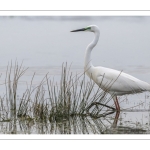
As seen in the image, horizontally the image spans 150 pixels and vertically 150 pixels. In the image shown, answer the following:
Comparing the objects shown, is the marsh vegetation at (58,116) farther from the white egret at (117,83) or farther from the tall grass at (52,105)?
the white egret at (117,83)

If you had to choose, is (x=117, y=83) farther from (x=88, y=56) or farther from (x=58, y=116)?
(x=58, y=116)

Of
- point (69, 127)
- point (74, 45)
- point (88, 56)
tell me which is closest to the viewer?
point (69, 127)

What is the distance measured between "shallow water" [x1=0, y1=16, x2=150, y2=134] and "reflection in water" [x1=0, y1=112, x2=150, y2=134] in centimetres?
104

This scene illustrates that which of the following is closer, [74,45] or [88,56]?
[88,56]

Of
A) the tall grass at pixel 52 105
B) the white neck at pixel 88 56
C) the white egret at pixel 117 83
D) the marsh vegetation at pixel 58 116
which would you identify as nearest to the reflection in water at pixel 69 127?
the marsh vegetation at pixel 58 116

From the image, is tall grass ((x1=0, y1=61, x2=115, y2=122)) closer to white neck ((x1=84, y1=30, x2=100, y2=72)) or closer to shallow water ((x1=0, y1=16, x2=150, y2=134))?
shallow water ((x1=0, y1=16, x2=150, y2=134))

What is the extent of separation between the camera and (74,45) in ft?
34.7

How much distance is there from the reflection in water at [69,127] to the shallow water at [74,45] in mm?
1040

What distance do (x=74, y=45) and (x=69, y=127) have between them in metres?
3.26

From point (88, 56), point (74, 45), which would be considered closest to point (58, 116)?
point (88, 56)

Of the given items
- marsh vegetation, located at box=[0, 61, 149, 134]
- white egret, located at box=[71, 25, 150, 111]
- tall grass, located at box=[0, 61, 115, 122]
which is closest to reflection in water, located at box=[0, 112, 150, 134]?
marsh vegetation, located at box=[0, 61, 149, 134]

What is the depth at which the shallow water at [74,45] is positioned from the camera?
31.2 feet

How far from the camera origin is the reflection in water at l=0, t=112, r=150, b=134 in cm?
745
